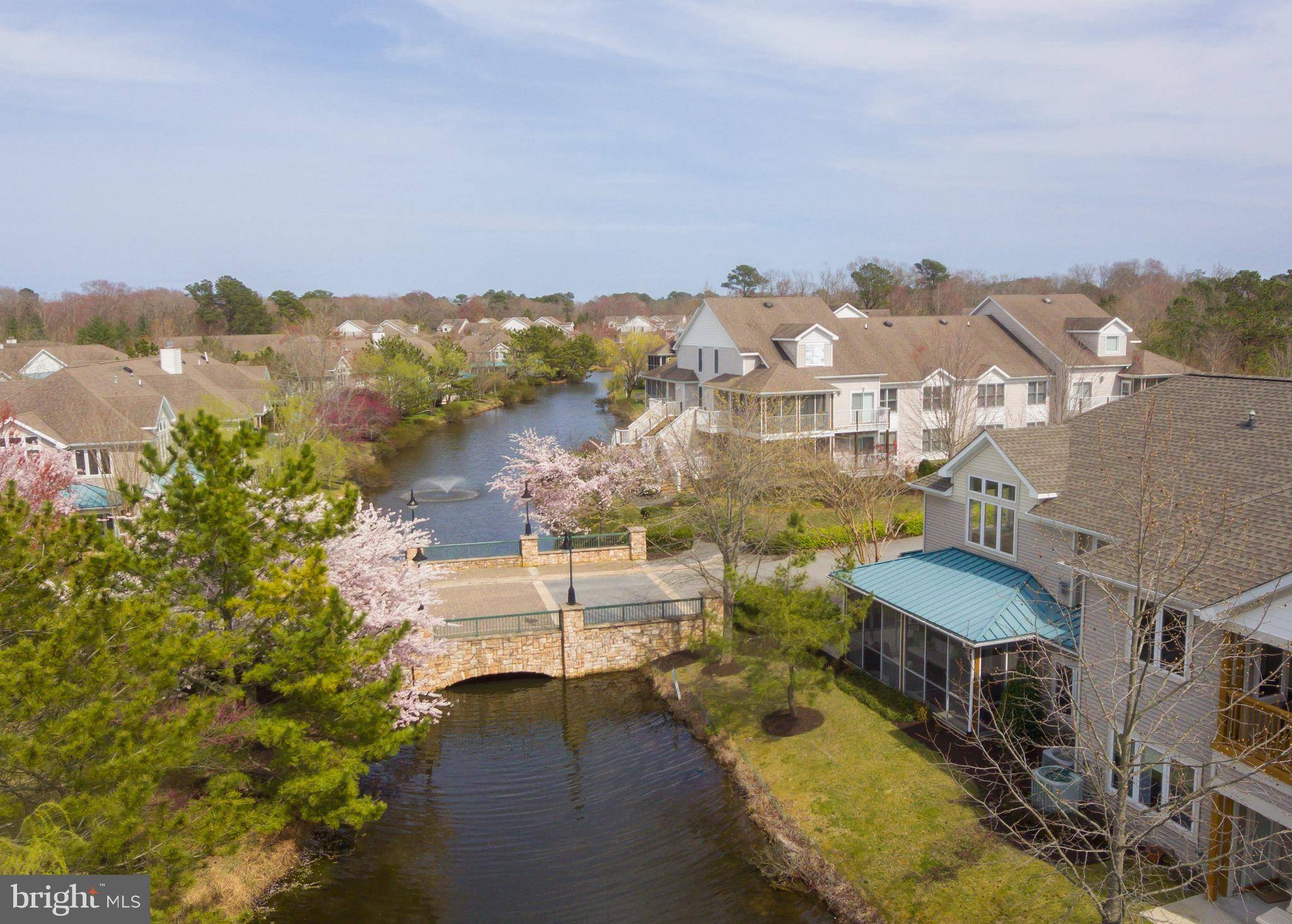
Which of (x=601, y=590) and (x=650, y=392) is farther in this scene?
(x=650, y=392)

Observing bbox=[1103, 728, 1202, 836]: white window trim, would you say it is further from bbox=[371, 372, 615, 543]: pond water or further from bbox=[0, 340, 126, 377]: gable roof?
bbox=[0, 340, 126, 377]: gable roof

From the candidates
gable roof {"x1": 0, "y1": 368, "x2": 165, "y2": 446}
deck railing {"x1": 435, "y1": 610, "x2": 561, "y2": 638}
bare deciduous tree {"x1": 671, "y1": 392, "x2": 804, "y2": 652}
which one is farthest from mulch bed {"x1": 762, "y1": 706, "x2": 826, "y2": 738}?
gable roof {"x1": 0, "y1": 368, "x2": 165, "y2": 446}

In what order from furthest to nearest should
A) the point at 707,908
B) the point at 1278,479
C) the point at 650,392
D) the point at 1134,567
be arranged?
the point at 650,392 → the point at 707,908 → the point at 1278,479 → the point at 1134,567

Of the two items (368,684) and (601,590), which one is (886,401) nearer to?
(601,590)

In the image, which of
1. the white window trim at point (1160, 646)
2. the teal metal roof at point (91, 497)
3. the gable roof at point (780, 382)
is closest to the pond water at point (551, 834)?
the white window trim at point (1160, 646)

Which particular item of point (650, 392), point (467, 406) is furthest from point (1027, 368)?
point (467, 406)
